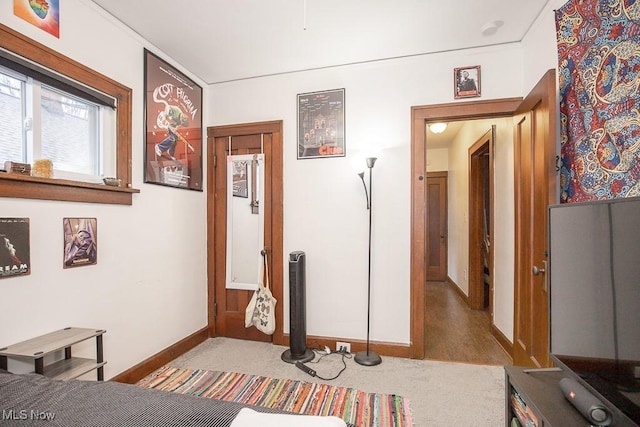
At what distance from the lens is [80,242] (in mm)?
1834

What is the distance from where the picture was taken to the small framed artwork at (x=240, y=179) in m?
3.01

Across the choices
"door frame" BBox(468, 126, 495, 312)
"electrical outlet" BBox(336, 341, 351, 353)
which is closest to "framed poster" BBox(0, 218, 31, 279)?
"electrical outlet" BBox(336, 341, 351, 353)

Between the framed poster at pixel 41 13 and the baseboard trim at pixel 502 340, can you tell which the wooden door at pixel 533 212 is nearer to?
the baseboard trim at pixel 502 340

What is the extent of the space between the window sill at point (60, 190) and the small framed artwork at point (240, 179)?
39.7 inches

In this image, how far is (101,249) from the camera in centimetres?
198

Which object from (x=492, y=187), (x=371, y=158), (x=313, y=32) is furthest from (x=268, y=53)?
(x=492, y=187)

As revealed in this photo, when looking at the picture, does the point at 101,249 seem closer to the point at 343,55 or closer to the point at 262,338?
the point at 262,338

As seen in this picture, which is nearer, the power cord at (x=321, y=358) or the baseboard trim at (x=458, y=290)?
the power cord at (x=321, y=358)

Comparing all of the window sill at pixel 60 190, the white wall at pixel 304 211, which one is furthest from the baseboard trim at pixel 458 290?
the window sill at pixel 60 190

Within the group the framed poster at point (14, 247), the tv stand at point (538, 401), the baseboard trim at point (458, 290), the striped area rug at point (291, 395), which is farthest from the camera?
the baseboard trim at point (458, 290)

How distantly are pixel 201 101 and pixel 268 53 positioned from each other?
0.96 m

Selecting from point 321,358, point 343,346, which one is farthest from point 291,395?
point 343,346

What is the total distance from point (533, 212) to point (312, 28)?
6.89ft

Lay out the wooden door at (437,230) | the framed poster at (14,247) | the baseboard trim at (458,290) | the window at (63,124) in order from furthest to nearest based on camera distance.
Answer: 1. the wooden door at (437,230)
2. the baseboard trim at (458,290)
3. the window at (63,124)
4. the framed poster at (14,247)
